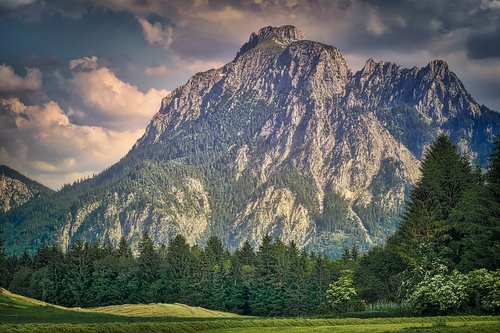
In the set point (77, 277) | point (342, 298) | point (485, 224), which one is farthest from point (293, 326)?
point (77, 277)

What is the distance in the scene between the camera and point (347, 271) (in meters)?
117

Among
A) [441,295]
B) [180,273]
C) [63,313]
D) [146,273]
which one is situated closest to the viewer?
[441,295]

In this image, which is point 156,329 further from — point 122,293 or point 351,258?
point 351,258

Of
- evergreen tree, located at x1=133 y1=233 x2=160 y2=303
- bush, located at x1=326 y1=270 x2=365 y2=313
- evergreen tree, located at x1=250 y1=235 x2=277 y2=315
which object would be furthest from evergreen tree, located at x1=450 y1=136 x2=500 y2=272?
evergreen tree, located at x1=133 y1=233 x2=160 y2=303

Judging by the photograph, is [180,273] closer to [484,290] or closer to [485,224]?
[485,224]

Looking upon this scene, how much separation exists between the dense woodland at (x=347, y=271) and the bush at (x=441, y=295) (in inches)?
6.2

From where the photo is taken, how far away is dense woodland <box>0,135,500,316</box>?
7719 centimetres

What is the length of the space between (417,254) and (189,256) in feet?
315

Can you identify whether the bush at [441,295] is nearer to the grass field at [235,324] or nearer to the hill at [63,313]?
the grass field at [235,324]

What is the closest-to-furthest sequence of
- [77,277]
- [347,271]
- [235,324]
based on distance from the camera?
1. [235,324]
2. [347,271]
3. [77,277]

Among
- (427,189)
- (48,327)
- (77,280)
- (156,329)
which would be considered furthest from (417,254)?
(77,280)

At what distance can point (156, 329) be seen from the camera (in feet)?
191

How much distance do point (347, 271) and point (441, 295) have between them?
45.8 meters

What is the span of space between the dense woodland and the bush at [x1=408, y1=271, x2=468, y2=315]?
157 millimetres
